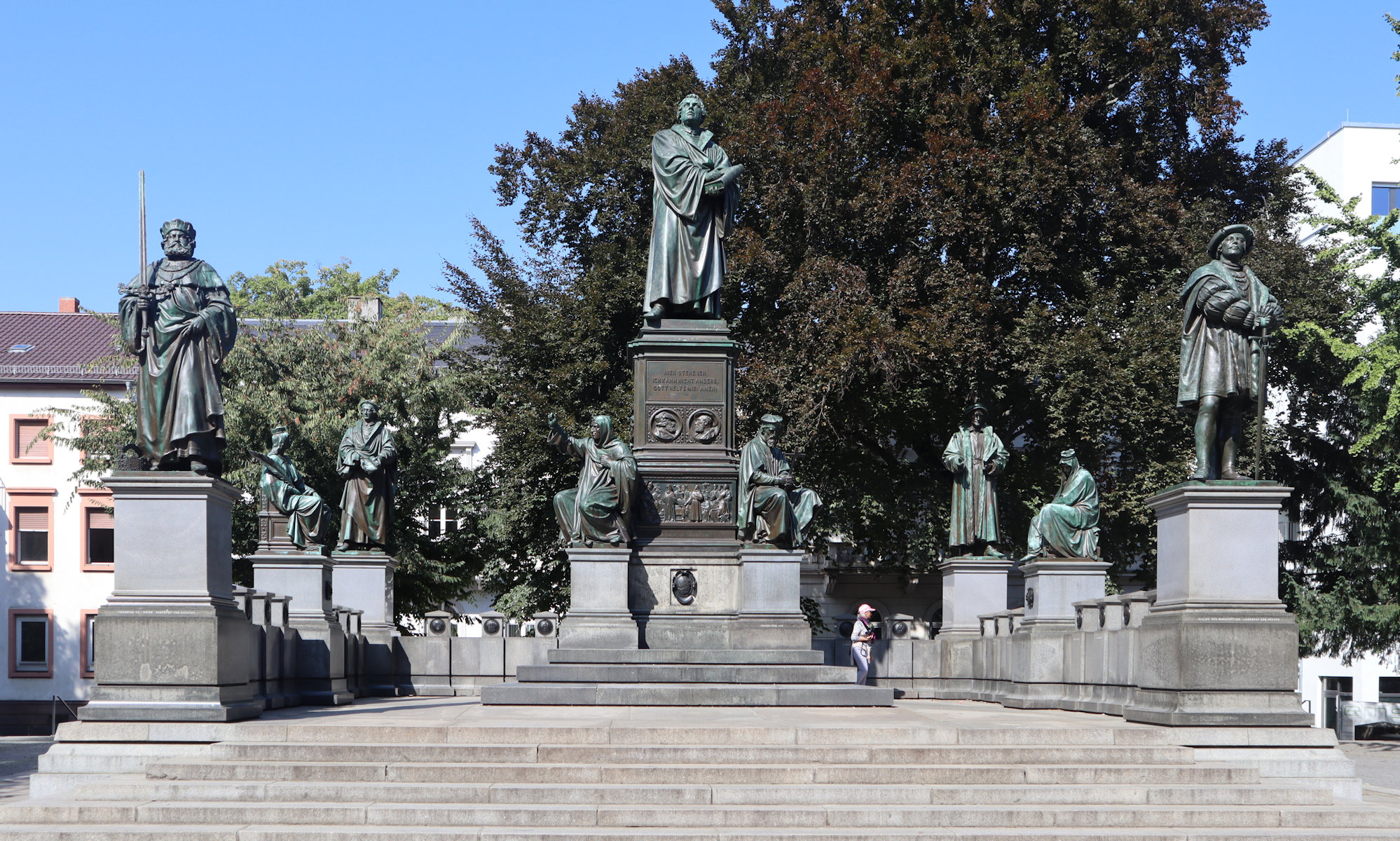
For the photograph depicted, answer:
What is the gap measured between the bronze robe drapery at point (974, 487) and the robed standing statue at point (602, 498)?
18.2 feet

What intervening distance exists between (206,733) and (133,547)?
1.73m

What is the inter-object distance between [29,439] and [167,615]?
119 ft

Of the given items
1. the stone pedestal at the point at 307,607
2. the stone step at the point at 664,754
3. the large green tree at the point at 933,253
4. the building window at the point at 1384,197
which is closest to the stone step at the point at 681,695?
the stone pedestal at the point at 307,607

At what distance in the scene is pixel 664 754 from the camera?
1144cm

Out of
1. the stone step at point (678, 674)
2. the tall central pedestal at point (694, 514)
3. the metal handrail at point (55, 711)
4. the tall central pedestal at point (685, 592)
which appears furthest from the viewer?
the metal handrail at point (55, 711)

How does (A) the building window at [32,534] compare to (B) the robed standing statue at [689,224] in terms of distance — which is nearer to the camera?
(B) the robed standing statue at [689,224]

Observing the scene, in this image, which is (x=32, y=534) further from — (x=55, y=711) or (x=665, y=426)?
(x=665, y=426)

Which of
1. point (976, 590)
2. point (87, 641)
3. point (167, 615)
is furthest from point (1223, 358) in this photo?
point (87, 641)

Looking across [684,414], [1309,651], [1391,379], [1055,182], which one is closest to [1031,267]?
[1055,182]

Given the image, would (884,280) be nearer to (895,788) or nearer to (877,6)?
(877,6)

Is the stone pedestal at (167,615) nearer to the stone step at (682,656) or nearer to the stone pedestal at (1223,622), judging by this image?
the stone step at (682,656)

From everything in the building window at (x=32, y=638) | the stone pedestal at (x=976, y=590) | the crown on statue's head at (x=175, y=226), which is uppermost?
the crown on statue's head at (x=175, y=226)

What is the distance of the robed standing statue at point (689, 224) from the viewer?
17906 mm

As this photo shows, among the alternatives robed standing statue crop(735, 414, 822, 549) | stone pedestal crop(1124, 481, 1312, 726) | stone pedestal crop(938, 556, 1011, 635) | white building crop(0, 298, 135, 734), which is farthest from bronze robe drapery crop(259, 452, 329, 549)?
white building crop(0, 298, 135, 734)
